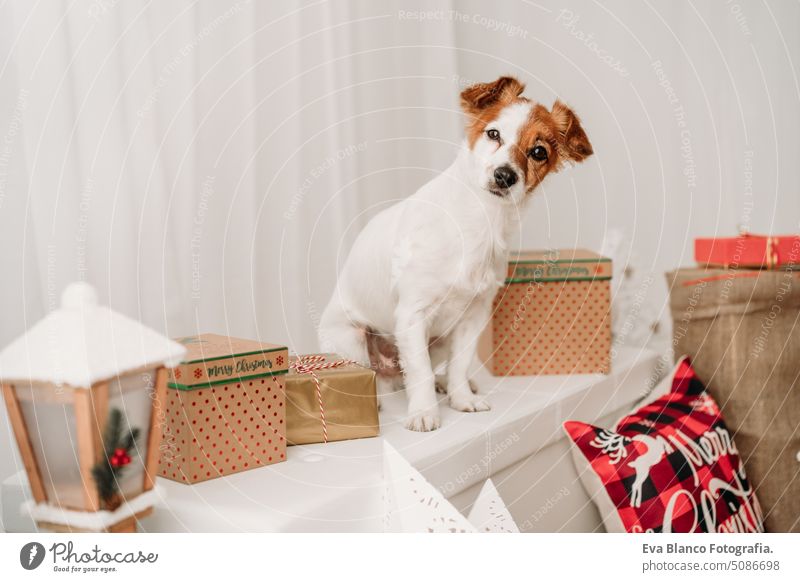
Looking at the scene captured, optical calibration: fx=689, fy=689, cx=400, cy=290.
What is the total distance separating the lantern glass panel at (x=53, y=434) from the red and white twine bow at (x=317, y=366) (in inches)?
16.4

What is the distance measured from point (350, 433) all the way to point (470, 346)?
1.25 ft

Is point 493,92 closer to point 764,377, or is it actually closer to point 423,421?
point 423,421

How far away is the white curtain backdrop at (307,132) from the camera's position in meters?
0.98

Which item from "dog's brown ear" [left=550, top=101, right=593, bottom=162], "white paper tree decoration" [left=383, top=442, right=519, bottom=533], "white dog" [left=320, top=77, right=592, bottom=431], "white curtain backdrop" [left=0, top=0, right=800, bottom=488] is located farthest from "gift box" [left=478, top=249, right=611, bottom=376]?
"white paper tree decoration" [left=383, top=442, right=519, bottom=533]

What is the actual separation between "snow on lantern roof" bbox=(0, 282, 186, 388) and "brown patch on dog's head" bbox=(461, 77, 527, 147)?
2.36ft

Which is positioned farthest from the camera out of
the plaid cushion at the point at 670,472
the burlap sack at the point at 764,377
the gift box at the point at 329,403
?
the burlap sack at the point at 764,377

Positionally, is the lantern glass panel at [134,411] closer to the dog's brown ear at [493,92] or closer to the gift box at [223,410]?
the gift box at [223,410]

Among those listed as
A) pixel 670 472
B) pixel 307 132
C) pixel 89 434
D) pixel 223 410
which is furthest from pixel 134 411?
pixel 670 472

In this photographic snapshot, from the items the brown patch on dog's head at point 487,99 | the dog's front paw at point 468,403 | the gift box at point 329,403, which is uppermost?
the brown patch on dog's head at point 487,99

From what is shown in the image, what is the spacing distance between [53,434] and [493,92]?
3.06ft

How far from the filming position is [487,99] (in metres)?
1.30

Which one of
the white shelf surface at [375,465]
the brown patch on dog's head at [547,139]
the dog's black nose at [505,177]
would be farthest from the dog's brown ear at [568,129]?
the white shelf surface at [375,465]

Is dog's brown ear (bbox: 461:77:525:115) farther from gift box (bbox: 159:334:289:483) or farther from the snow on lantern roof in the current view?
the snow on lantern roof
